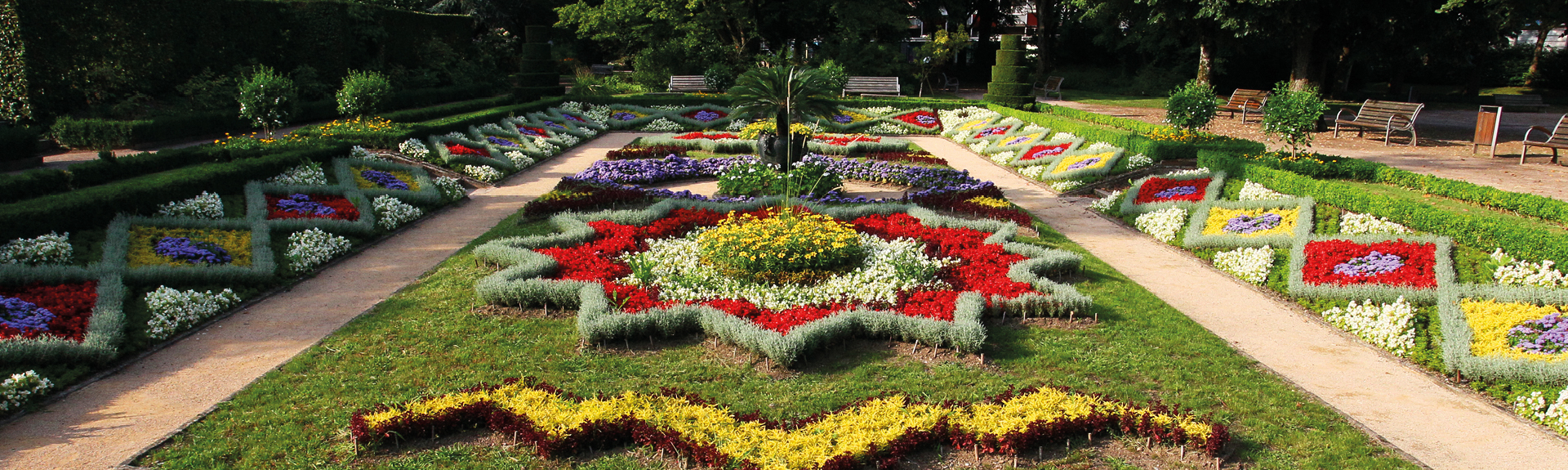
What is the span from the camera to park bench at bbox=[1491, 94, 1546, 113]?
23.8 metres

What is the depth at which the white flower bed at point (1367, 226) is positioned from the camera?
8141mm

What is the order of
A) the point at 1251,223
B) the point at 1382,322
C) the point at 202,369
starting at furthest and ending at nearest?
the point at 1251,223, the point at 1382,322, the point at 202,369

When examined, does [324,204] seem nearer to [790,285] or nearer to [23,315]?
[23,315]

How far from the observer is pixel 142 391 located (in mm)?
5332

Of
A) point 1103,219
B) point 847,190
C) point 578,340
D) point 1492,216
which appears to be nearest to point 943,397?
point 578,340

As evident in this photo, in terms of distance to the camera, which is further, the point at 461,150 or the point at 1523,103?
the point at 1523,103

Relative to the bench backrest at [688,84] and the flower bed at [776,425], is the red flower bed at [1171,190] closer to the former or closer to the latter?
the flower bed at [776,425]

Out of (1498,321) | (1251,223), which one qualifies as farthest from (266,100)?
(1498,321)

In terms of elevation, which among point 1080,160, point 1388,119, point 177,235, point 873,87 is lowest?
point 177,235

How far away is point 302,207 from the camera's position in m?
9.64

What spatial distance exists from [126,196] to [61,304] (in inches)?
92.2

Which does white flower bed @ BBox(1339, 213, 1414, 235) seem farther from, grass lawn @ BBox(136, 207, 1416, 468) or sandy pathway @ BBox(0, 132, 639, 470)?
sandy pathway @ BBox(0, 132, 639, 470)

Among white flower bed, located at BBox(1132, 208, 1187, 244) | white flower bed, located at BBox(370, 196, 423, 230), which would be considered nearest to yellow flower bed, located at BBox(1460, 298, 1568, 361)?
white flower bed, located at BBox(1132, 208, 1187, 244)

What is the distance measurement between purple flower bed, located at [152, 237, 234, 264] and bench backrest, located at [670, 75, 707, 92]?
2025 centimetres
